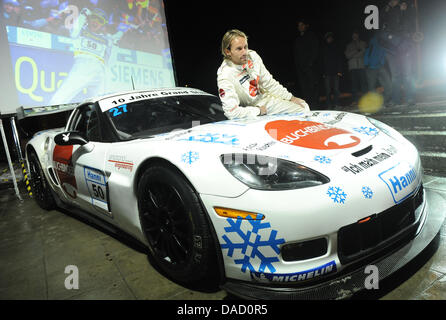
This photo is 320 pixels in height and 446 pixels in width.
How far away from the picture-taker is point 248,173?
1.58 meters

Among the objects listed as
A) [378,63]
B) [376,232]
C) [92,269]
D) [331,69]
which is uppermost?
[331,69]

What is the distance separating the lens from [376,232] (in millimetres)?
1572

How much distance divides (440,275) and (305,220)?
83 cm

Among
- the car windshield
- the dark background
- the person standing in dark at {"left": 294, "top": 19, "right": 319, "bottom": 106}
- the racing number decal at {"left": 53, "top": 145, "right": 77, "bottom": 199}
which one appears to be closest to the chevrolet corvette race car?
the car windshield

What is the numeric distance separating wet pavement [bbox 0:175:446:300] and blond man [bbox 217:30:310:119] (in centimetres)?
134

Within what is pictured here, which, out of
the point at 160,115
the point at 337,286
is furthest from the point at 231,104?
the point at 337,286

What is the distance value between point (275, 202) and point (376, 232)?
521 mm

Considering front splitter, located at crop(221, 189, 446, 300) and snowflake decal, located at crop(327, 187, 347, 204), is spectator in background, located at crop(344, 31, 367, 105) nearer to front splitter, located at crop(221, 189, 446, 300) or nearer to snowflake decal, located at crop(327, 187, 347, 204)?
front splitter, located at crop(221, 189, 446, 300)

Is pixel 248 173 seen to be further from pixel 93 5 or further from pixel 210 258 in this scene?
pixel 93 5

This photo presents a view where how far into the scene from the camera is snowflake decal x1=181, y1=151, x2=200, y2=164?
5.59ft

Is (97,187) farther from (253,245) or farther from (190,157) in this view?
(253,245)

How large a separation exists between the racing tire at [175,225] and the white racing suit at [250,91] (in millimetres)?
1109

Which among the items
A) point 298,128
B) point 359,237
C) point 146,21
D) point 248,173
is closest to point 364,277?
point 359,237
